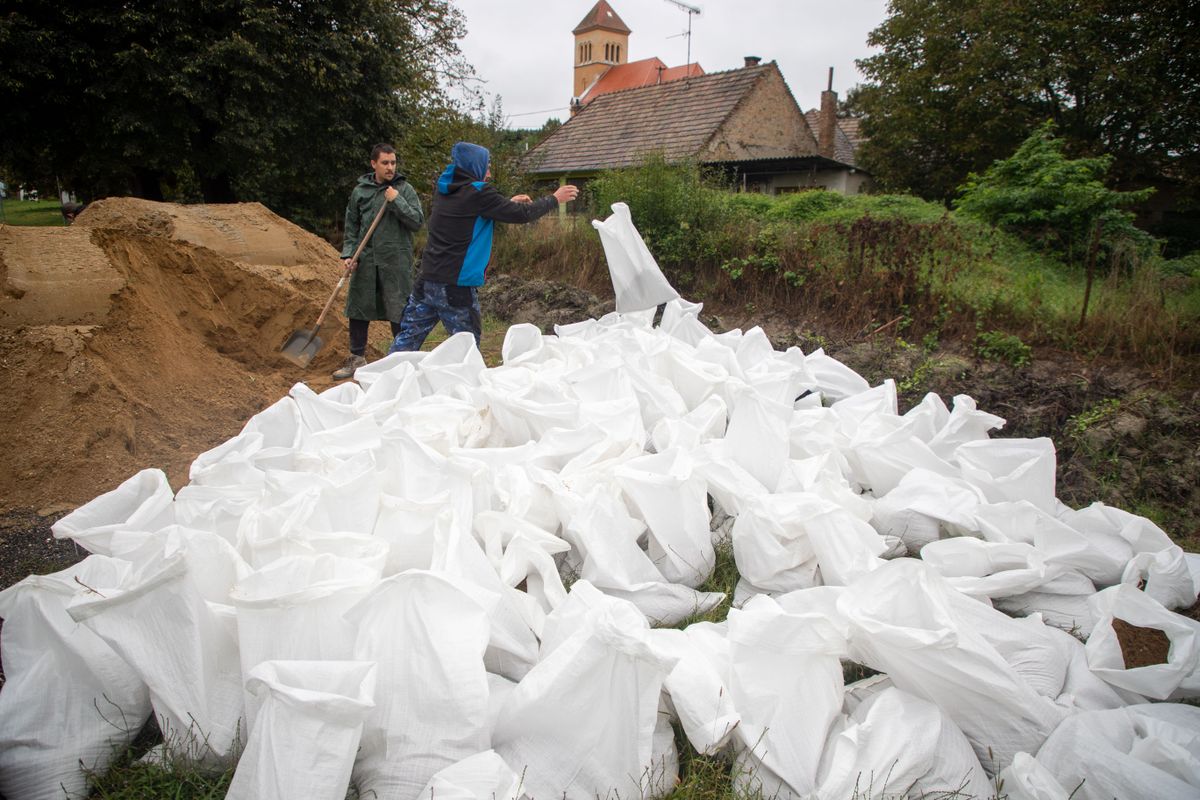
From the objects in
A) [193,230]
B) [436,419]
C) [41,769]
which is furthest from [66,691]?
[193,230]

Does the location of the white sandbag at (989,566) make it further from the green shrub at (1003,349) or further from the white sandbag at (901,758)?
the green shrub at (1003,349)

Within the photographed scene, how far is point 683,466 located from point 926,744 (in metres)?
1.07

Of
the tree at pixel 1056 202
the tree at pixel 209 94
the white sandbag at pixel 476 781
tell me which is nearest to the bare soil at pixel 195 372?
the white sandbag at pixel 476 781

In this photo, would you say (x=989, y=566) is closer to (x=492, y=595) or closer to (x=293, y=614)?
(x=492, y=595)

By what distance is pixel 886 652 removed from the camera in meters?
1.65

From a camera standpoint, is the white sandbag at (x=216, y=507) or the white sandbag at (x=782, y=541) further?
the white sandbag at (x=782, y=541)

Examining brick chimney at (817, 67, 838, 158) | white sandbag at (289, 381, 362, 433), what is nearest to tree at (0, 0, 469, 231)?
white sandbag at (289, 381, 362, 433)

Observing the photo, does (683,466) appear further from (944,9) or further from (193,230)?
(944,9)

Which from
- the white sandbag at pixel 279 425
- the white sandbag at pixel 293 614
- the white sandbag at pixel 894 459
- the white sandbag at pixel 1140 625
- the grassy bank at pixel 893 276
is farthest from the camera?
the grassy bank at pixel 893 276

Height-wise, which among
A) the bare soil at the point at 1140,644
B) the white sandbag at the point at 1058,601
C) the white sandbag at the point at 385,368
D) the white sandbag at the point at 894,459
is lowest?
the bare soil at the point at 1140,644

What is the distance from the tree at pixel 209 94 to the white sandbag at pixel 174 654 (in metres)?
9.78

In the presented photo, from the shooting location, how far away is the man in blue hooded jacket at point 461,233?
170 inches

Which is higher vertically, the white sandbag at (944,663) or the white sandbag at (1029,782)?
the white sandbag at (944,663)

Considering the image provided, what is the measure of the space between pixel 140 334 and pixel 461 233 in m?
2.01
